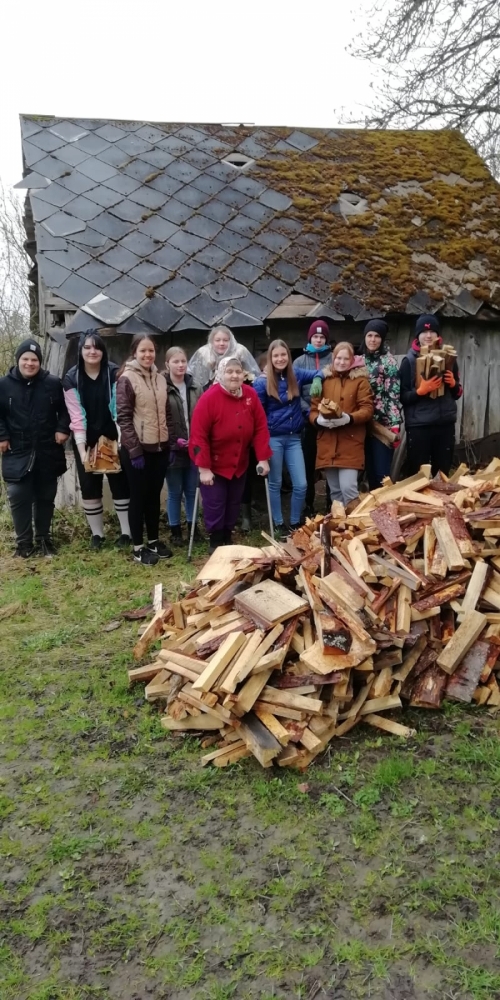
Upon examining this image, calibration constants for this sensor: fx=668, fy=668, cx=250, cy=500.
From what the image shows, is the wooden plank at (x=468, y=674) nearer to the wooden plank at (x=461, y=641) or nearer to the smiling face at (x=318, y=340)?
the wooden plank at (x=461, y=641)

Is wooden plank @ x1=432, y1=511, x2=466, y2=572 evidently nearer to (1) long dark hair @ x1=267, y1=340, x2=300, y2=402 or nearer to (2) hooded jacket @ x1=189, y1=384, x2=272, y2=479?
(2) hooded jacket @ x1=189, y1=384, x2=272, y2=479

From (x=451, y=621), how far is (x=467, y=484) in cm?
136

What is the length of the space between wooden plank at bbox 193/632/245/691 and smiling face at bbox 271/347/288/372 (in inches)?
118

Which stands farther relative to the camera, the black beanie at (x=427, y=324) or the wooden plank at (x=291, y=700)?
the black beanie at (x=427, y=324)

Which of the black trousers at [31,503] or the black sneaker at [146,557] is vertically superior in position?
the black trousers at [31,503]

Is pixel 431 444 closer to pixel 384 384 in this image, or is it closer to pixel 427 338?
pixel 384 384

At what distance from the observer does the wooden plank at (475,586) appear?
3690 millimetres

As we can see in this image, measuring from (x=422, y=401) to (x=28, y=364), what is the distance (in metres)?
3.53

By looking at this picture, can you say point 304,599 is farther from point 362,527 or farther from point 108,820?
point 108,820

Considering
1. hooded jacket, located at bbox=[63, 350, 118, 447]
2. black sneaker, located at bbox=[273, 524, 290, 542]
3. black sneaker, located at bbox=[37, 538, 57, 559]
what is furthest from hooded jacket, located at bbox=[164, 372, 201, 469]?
black sneaker, located at bbox=[37, 538, 57, 559]

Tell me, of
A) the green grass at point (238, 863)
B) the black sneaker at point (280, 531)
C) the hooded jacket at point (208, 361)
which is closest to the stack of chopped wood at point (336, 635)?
the green grass at point (238, 863)

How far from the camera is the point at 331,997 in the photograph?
7.00 ft

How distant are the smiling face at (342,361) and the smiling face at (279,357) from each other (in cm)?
44

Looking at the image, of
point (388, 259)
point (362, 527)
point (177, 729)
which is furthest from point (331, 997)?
point (388, 259)
